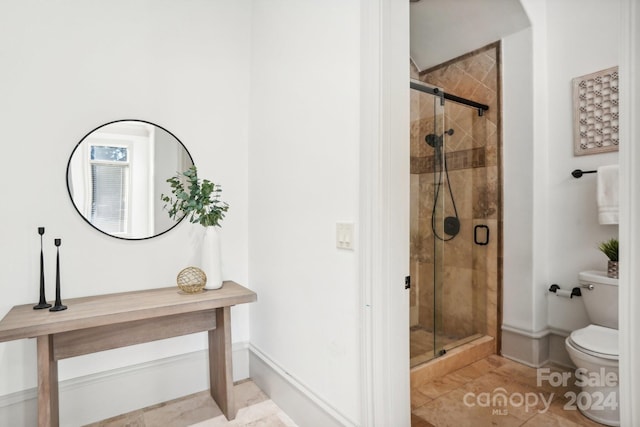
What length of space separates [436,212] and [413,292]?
0.60m

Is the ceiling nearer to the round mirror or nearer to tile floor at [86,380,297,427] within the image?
the round mirror

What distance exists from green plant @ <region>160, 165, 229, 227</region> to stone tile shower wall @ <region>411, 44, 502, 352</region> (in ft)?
4.47

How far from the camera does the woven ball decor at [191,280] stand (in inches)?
72.7

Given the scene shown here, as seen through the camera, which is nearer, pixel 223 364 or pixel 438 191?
pixel 223 364

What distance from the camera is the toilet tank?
6.82 ft

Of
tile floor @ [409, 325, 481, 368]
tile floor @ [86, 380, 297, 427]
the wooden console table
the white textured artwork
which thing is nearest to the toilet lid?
tile floor @ [409, 325, 481, 368]

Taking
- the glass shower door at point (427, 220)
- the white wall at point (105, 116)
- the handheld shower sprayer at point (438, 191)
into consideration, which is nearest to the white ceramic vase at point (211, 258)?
the white wall at point (105, 116)

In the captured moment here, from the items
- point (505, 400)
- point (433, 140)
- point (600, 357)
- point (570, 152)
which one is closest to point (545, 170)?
point (570, 152)

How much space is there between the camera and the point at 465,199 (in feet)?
9.29

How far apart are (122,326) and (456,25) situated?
10.00 feet

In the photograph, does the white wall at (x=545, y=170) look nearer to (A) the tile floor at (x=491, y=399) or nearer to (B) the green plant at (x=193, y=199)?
(A) the tile floor at (x=491, y=399)

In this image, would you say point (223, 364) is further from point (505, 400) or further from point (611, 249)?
point (611, 249)

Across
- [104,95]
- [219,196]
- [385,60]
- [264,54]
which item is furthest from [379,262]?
[104,95]

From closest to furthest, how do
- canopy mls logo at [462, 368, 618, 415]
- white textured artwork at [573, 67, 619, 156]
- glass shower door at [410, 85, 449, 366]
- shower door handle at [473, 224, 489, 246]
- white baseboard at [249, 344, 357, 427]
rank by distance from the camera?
white baseboard at [249, 344, 357, 427]
canopy mls logo at [462, 368, 618, 415]
white textured artwork at [573, 67, 619, 156]
glass shower door at [410, 85, 449, 366]
shower door handle at [473, 224, 489, 246]
